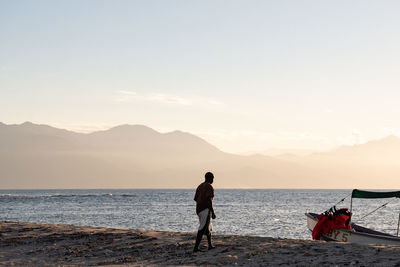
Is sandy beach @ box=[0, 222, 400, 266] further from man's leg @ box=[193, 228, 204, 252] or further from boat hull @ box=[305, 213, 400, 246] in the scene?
boat hull @ box=[305, 213, 400, 246]

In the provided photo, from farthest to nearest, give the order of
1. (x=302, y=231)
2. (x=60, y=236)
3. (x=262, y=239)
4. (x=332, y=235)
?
(x=302, y=231) < (x=332, y=235) < (x=60, y=236) < (x=262, y=239)

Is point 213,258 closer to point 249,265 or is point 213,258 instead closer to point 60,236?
point 249,265

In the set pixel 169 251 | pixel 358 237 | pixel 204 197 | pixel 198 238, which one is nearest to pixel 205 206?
pixel 204 197

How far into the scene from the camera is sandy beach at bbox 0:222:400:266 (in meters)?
14.1

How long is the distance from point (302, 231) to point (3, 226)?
77.3 feet

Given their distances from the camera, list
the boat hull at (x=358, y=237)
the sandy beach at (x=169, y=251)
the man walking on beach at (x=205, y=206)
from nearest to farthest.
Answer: the sandy beach at (x=169, y=251)
the man walking on beach at (x=205, y=206)
the boat hull at (x=358, y=237)

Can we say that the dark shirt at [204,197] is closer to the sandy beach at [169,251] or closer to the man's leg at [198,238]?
the man's leg at [198,238]

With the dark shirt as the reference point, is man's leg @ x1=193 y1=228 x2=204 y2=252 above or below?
below

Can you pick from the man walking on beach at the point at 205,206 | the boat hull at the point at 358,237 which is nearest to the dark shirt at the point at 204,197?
the man walking on beach at the point at 205,206

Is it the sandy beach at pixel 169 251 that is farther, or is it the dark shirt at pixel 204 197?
the dark shirt at pixel 204 197

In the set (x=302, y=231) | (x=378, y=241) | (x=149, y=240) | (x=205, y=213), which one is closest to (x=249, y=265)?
(x=205, y=213)

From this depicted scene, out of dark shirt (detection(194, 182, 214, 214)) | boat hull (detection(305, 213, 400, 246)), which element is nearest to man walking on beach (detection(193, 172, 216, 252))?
dark shirt (detection(194, 182, 214, 214))

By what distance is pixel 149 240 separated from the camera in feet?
60.5

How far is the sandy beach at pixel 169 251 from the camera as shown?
14070 mm
